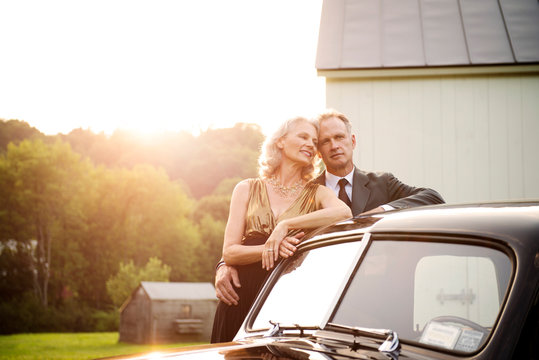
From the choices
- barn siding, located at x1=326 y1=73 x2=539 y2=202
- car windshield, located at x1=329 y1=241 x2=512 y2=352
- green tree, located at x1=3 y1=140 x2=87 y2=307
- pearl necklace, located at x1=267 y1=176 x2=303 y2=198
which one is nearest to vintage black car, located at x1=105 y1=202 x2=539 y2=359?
car windshield, located at x1=329 y1=241 x2=512 y2=352

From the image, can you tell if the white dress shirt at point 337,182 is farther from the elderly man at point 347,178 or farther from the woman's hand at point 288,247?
the woman's hand at point 288,247

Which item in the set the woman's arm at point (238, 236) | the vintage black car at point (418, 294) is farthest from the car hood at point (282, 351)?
the woman's arm at point (238, 236)

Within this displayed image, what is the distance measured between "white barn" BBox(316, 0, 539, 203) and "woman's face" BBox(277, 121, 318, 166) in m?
6.19

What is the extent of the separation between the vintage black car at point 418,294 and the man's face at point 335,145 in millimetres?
1981

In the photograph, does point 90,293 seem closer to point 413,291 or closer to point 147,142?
point 147,142

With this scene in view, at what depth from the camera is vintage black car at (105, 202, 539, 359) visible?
198 cm

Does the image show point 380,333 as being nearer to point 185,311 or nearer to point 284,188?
point 284,188

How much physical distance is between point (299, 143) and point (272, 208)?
1.51ft

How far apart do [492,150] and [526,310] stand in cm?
915

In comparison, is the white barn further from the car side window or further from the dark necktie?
the car side window

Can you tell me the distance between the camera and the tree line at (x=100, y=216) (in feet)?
154

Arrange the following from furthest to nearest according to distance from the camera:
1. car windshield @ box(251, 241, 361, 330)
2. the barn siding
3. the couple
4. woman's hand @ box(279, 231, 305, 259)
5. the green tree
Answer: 1. the green tree
2. the barn siding
3. the couple
4. woman's hand @ box(279, 231, 305, 259)
5. car windshield @ box(251, 241, 361, 330)

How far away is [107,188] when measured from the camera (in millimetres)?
56562

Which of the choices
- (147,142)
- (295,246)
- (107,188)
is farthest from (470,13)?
(147,142)
